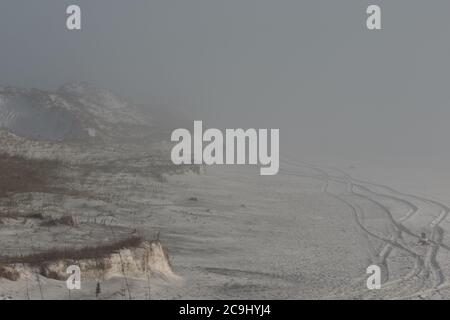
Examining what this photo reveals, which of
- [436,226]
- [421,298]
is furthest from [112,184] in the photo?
[421,298]

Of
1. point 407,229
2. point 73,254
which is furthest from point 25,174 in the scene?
point 407,229

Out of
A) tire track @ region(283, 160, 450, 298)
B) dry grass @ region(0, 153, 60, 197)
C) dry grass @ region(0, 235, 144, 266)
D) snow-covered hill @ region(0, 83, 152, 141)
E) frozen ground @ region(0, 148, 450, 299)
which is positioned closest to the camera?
dry grass @ region(0, 235, 144, 266)

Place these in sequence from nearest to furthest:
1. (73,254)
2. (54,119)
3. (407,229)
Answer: (73,254)
(407,229)
(54,119)

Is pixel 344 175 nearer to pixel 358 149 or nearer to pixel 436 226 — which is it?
pixel 436 226

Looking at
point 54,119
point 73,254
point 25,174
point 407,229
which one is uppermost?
point 54,119

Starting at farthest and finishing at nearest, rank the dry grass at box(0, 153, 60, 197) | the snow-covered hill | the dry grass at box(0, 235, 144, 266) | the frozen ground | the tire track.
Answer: the snow-covered hill → the dry grass at box(0, 153, 60, 197) → the tire track → the frozen ground → the dry grass at box(0, 235, 144, 266)

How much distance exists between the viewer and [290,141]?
9919 cm

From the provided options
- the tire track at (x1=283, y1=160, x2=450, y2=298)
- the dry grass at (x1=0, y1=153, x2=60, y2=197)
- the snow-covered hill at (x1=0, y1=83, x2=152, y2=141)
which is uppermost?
the snow-covered hill at (x1=0, y1=83, x2=152, y2=141)

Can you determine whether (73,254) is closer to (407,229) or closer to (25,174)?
(25,174)

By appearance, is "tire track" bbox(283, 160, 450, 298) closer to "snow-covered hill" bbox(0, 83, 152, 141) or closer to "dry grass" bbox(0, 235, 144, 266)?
"dry grass" bbox(0, 235, 144, 266)

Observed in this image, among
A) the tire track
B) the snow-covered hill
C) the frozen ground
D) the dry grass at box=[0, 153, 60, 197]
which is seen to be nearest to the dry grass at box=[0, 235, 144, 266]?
the frozen ground

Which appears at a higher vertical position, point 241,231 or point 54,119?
point 54,119

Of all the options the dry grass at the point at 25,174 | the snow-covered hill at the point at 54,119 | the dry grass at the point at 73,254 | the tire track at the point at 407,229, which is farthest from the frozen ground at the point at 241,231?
the snow-covered hill at the point at 54,119

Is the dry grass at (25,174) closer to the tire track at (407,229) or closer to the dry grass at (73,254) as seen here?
the dry grass at (73,254)
